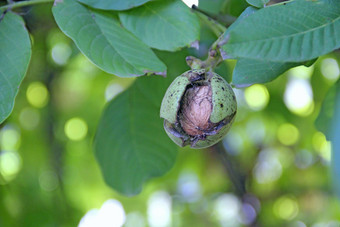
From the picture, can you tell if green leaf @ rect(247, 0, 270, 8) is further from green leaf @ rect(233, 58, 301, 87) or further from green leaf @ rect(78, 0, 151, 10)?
green leaf @ rect(78, 0, 151, 10)

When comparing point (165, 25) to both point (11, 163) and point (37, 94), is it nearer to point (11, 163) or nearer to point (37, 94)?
point (37, 94)

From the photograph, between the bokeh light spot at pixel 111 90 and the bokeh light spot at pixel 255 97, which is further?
the bokeh light spot at pixel 255 97

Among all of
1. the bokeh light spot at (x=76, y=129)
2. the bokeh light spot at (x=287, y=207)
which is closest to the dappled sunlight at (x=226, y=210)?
the bokeh light spot at (x=287, y=207)

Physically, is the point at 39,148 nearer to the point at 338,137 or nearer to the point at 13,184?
the point at 13,184

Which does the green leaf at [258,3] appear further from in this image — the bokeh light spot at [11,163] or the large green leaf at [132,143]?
the bokeh light spot at [11,163]

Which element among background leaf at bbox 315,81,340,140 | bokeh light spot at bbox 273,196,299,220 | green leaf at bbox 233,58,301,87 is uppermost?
green leaf at bbox 233,58,301,87

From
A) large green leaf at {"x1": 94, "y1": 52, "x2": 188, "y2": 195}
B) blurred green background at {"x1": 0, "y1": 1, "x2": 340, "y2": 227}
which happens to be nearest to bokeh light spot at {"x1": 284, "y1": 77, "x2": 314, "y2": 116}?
blurred green background at {"x1": 0, "y1": 1, "x2": 340, "y2": 227}

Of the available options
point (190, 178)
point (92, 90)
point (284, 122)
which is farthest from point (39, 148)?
point (284, 122)
